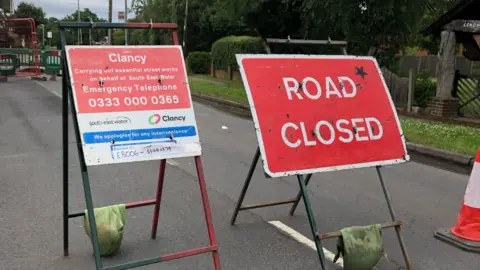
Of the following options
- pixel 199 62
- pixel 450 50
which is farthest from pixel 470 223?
pixel 199 62

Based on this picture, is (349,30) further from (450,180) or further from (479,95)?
(450,180)

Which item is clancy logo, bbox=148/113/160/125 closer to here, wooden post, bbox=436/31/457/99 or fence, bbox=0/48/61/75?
wooden post, bbox=436/31/457/99

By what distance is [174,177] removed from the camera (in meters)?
6.88

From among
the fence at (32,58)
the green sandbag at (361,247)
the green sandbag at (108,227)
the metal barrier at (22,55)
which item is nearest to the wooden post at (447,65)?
the green sandbag at (361,247)

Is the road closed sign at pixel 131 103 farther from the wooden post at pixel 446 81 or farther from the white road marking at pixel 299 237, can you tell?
the wooden post at pixel 446 81

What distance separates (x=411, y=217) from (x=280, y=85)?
2.54 m

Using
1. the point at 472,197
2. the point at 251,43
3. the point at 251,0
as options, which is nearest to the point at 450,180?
the point at 472,197

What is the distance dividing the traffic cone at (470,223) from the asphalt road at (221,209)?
0.34 ft

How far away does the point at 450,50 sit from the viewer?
1343cm

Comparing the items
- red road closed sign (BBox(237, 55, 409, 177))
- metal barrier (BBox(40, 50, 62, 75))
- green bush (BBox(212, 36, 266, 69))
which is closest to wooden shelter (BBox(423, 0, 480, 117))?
red road closed sign (BBox(237, 55, 409, 177))

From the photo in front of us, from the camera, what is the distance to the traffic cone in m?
4.58

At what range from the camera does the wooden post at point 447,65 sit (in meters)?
13.4

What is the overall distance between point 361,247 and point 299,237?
99 cm

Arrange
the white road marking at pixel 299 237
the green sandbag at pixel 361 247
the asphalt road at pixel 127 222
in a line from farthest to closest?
the white road marking at pixel 299 237
the asphalt road at pixel 127 222
the green sandbag at pixel 361 247
